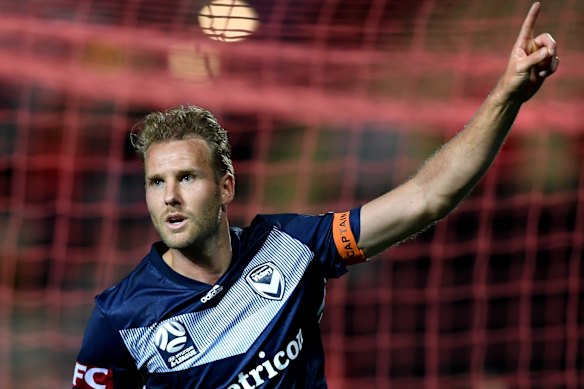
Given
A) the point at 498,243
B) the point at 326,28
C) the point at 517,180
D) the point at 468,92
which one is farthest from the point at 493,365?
the point at 326,28

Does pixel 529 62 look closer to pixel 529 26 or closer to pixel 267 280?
pixel 529 26

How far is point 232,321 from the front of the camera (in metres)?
3.04

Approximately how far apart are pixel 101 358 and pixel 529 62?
1420mm

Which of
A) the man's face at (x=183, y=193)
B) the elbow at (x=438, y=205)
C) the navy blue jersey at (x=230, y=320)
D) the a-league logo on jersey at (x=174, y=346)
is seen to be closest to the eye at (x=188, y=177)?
the man's face at (x=183, y=193)

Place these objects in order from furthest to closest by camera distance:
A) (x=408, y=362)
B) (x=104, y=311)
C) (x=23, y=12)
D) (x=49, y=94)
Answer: (x=408, y=362) < (x=49, y=94) < (x=23, y=12) < (x=104, y=311)

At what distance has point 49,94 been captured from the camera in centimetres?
545

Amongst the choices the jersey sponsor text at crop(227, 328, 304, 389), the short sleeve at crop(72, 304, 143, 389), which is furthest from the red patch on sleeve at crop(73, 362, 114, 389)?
the jersey sponsor text at crop(227, 328, 304, 389)

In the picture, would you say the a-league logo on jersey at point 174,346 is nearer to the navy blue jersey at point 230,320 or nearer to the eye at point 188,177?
the navy blue jersey at point 230,320

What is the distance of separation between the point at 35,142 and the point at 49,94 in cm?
39

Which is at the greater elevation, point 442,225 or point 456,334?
point 442,225

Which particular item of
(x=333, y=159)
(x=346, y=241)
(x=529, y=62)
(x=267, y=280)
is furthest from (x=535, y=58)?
(x=333, y=159)

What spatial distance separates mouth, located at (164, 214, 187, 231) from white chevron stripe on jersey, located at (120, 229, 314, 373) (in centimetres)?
27

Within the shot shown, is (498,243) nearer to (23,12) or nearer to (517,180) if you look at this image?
(517,180)

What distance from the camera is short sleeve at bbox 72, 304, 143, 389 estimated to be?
2969mm
